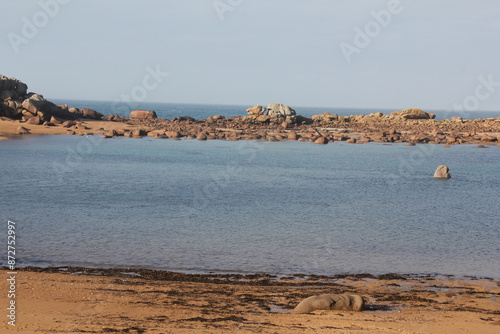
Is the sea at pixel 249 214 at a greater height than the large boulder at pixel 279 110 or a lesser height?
lesser

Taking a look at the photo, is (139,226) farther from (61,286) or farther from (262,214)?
(61,286)

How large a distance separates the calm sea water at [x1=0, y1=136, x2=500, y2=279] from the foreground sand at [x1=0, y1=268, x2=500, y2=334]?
163cm

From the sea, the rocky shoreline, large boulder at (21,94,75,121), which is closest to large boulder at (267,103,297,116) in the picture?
the rocky shoreline

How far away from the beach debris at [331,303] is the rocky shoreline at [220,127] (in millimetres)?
60287

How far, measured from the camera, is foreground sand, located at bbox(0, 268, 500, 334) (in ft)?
38.6

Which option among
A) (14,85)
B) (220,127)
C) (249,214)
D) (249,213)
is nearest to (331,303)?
(249,214)

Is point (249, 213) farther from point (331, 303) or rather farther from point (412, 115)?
point (412, 115)

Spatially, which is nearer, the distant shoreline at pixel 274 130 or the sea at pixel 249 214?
the sea at pixel 249 214

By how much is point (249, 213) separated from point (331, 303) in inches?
520

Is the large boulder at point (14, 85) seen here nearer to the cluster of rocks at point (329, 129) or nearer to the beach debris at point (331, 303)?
the cluster of rocks at point (329, 129)

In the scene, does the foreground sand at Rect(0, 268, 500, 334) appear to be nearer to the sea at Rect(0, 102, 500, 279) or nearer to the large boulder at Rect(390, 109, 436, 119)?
the sea at Rect(0, 102, 500, 279)

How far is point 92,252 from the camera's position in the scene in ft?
61.7

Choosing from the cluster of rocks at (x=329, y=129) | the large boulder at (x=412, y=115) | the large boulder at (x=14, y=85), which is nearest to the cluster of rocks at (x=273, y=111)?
the cluster of rocks at (x=329, y=129)

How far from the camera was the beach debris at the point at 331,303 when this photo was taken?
13.0m
